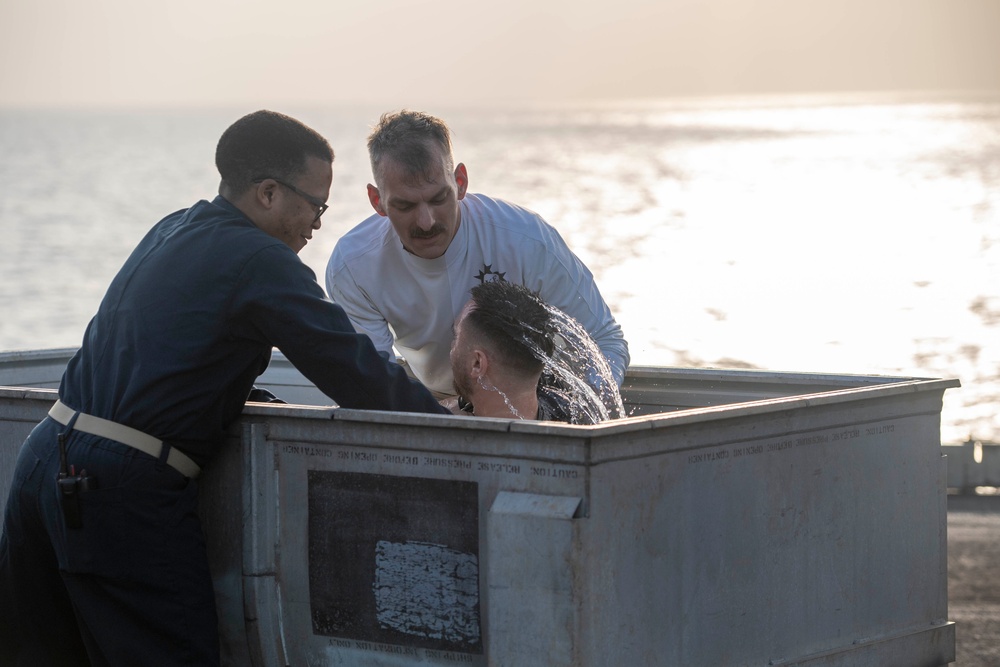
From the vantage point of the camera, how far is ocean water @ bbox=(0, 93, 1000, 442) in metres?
16.3

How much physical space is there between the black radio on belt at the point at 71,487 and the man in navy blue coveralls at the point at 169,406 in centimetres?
1

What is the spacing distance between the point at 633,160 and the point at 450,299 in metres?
A: 66.9

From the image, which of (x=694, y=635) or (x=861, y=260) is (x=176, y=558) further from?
(x=861, y=260)

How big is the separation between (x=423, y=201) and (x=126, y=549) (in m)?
1.53

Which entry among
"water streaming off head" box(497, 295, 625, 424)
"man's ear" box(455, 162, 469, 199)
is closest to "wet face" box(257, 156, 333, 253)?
"water streaming off head" box(497, 295, 625, 424)

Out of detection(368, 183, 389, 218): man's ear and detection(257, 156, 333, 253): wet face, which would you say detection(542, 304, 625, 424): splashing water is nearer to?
detection(368, 183, 389, 218): man's ear

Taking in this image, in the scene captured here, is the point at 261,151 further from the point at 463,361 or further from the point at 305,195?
the point at 463,361

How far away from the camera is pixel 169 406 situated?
11.5ft

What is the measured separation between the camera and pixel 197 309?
3.51 metres

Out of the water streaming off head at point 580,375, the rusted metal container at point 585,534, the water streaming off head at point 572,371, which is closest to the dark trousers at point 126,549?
the rusted metal container at point 585,534

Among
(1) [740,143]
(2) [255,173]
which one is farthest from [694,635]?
(1) [740,143]

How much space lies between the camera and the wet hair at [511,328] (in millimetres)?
4156

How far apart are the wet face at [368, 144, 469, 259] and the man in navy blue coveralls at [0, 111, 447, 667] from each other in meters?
0.92

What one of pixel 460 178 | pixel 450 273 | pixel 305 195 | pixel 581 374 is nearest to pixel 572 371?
pixel 581 374
